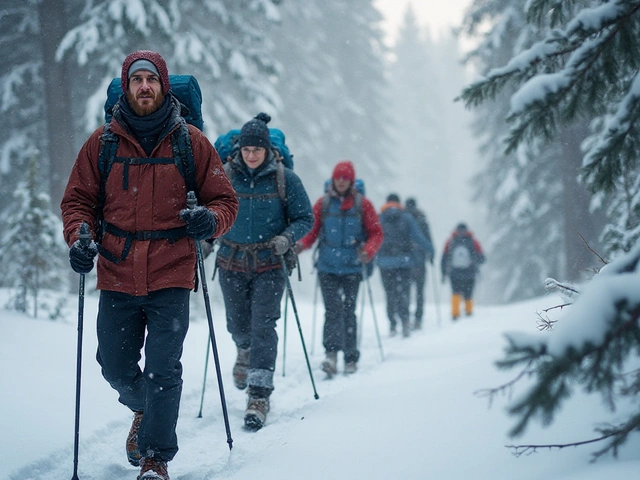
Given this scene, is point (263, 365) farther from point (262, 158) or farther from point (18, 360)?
point (18, 360)

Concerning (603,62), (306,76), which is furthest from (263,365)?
(306,76)

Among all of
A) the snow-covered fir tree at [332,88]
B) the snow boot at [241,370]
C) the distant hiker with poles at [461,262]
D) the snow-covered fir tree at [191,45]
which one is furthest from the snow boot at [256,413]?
the snow-covered fir tree at [332,88]

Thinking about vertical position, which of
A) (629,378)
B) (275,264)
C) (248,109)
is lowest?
(629,378)

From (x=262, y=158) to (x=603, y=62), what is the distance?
2.88 meters

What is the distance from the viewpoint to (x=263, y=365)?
14.8 ft

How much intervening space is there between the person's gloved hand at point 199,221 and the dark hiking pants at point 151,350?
1.27ft

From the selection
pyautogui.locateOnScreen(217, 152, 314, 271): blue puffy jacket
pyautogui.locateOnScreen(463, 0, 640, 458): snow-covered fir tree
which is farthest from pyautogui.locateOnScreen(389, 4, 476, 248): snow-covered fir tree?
pyautogui.locateOnScreen(463, 0, 640, 458): snow-covered fir tree

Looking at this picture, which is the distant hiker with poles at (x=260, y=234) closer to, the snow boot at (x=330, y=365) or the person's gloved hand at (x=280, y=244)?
the person's gloved hand at (x=280, y=244)

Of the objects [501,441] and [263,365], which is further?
[263,365]

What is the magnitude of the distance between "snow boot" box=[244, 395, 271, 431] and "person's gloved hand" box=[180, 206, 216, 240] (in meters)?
1.75

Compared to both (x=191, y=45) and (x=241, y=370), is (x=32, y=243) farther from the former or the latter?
(x=191, y=45)

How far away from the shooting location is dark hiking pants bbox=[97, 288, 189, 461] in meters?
3.15

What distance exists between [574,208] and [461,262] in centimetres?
306

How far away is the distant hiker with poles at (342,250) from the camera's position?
6297mm
